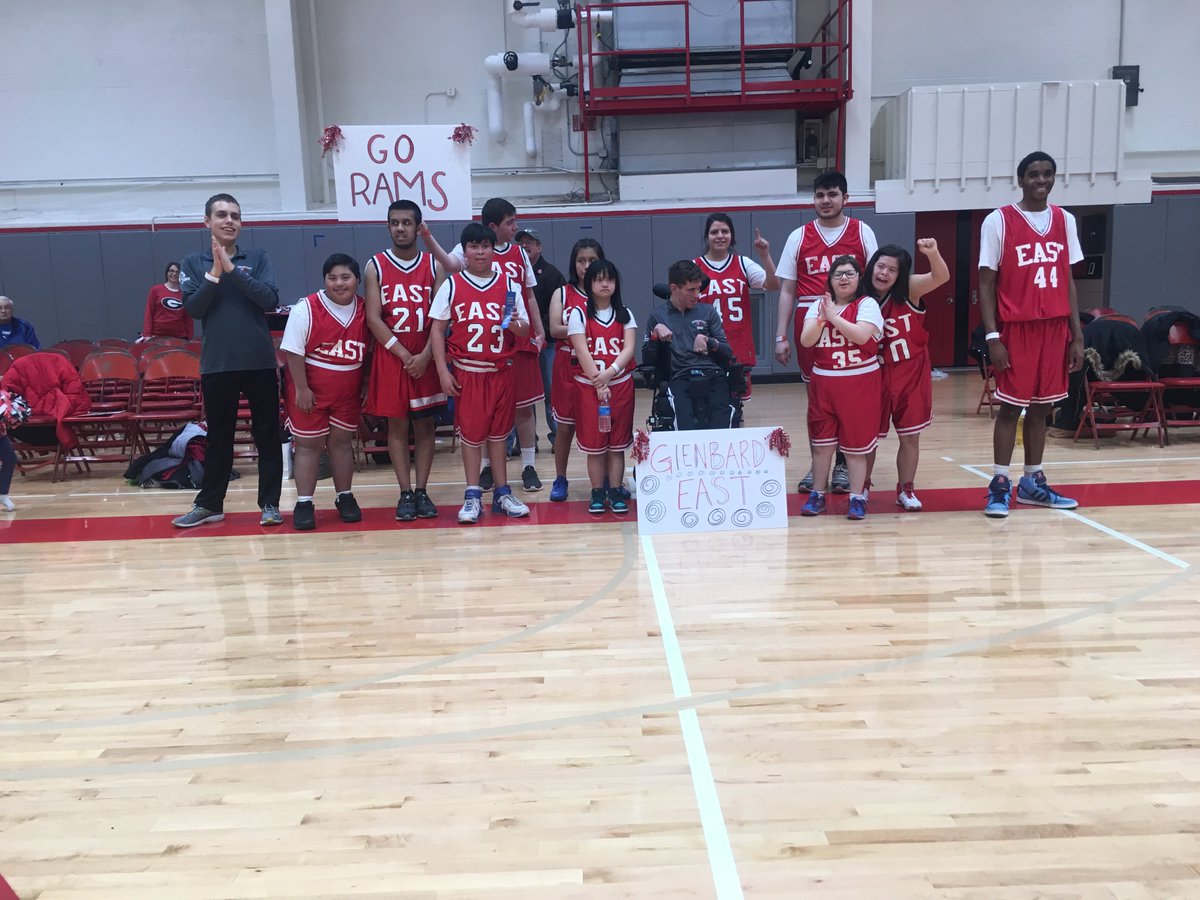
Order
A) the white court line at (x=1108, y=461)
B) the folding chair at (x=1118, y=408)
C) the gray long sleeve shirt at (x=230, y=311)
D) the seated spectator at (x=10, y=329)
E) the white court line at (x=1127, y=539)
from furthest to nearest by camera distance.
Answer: the seated spectator at (x=10, y=329)
the folding chair at (x=1118, y=408)
the white court line at (x=1108, y=461)
the gray long sleeve shirt at (x=230, y=311)
the white court line at (x=1127, y=539)

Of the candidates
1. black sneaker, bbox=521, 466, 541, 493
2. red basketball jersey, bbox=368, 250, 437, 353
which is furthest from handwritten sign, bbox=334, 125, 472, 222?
black sneaker, bbox=521, 466, 541, 493

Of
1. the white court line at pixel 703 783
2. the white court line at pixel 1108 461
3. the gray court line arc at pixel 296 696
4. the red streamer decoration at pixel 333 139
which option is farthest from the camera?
the white court line at pixel 1108 461

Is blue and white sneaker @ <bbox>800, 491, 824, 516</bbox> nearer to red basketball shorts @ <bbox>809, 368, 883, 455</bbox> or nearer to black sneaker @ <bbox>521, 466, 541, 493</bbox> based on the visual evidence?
red basketball shorts @ <bbox>809, 368, 883, 455</bbox>

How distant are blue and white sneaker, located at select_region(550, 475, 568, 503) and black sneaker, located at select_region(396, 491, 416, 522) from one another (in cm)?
80

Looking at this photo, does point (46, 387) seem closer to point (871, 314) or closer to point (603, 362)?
point (603, 362)

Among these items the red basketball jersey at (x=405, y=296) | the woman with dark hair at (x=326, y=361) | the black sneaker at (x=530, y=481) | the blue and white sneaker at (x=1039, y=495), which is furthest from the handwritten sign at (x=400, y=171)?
the blue and white sneaker at (x=1039, y=495)

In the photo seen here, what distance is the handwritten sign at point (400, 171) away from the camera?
17.5 ft

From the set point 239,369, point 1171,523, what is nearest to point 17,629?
point 239,369

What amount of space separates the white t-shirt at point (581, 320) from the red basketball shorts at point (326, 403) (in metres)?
1.10

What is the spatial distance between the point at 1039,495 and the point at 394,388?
3334mm

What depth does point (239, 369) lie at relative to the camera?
15.2 ft

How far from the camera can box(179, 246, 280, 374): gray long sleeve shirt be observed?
459cm

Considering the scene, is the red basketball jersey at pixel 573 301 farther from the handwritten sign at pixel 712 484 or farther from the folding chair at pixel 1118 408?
the folding chair at pixel 1118 408

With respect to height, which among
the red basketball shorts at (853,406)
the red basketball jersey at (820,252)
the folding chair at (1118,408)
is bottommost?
the folding chair at (1118,408)
